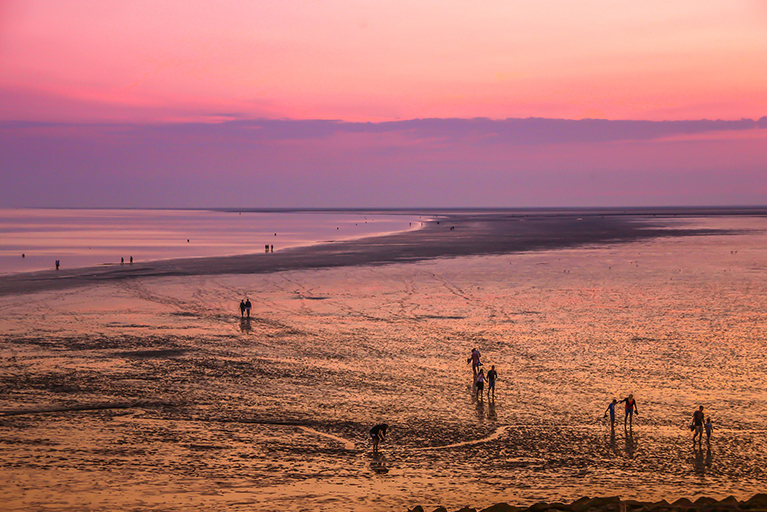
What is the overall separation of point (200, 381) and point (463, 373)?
454 inches

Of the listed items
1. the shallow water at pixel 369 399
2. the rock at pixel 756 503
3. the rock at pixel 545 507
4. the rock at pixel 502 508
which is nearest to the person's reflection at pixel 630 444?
the shallow water at pixel 369 399

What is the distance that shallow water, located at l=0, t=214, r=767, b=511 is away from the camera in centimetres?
1878

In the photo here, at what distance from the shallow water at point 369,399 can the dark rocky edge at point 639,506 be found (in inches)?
65.6

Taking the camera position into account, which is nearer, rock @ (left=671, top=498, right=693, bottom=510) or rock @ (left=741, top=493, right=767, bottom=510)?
rock @ (left=741, top=493, right=767, bottom=510)

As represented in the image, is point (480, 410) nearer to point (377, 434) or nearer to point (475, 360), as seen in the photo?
point (475, 360)

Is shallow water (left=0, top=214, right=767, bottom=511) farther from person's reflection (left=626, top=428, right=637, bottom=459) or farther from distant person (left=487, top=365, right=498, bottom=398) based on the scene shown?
distant person (left=487, top=365, right=498, bottom=398)

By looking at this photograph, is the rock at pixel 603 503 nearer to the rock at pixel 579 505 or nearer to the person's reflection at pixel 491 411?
the rock at pixel 579 505

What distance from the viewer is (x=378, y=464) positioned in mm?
20281

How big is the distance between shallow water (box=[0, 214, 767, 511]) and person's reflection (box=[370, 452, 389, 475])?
0.29 feet

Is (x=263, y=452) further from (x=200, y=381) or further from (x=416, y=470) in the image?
(x=200, y=381)

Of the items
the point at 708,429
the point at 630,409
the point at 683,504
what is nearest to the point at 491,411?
the point at 630,409

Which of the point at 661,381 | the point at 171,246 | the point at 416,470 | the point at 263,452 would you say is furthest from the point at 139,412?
the point at 171,246

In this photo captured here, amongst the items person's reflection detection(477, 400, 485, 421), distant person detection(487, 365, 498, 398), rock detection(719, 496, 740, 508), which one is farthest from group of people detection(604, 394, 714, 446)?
rock detection(719, 496, 740, 508)

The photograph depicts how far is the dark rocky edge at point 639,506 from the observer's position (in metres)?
15.9
